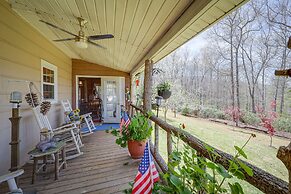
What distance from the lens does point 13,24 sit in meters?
2.66

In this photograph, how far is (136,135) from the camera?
9.04 feet

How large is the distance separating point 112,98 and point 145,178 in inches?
221

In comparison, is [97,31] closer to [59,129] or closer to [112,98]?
[59,129]

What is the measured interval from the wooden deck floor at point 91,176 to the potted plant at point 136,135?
0.24 metres

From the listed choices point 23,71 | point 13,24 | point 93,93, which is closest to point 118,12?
point 13,24

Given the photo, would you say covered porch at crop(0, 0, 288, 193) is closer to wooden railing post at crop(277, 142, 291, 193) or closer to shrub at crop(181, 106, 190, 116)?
wooden railing post at crop(277, 142, 291, 193)

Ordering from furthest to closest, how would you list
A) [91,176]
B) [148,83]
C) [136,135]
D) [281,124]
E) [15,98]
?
[281,124] → [148,83] → [136,135] → [91,176] → [15,98]

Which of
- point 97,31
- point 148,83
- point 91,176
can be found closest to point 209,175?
point 91,176

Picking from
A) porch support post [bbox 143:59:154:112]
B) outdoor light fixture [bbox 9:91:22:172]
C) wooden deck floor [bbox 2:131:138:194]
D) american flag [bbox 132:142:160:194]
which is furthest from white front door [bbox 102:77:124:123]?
american flag [bbox 132:142:160:194]

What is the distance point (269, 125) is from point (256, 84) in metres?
5.51

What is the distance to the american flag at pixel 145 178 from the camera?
1.46 m

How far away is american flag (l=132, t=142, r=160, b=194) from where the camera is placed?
1463mm

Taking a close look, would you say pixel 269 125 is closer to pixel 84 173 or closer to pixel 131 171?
pixel 131 171

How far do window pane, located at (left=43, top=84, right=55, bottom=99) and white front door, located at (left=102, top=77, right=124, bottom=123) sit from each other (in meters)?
2.41
